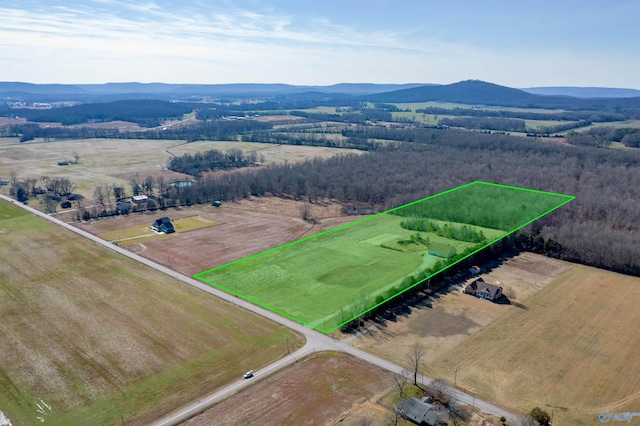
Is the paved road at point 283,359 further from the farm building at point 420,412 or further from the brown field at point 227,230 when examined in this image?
the brown field at point 227,230

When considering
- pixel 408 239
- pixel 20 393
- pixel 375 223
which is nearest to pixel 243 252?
pixel 375 223

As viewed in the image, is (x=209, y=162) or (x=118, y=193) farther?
(x=209, y=162)

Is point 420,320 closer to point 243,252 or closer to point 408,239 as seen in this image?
point 408,239

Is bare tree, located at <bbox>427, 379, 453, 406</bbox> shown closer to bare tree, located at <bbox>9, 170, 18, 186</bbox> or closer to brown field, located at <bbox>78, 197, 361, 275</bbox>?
brown field, located at <bbox>78, 197, 361, 275</bbox>

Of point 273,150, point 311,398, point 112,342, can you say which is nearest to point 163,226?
point 112,342

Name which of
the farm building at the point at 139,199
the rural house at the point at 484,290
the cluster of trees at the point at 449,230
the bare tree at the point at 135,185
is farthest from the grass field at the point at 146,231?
the rural house at the point at 484,290

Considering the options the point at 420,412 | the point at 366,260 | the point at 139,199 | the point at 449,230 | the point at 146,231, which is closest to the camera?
the point at 420,412

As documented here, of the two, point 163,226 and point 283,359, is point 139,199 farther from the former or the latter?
point 283,359
